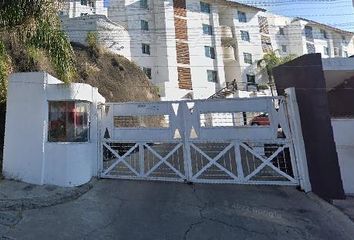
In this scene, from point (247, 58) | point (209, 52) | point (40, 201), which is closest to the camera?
point (40, 201)

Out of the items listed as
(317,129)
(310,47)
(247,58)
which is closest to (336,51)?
(310,47)

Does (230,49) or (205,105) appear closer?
(205,105)

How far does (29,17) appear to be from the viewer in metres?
7.56

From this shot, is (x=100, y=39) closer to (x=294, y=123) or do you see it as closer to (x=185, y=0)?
(x=185, y=0)

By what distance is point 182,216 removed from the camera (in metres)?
6.75

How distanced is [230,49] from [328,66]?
2989 cm

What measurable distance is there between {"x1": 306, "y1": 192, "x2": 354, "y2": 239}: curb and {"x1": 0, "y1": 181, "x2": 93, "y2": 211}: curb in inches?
231

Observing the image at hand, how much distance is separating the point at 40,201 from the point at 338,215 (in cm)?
673

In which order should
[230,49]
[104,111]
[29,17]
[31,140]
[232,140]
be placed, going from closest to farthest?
1. [29,17]
2. [31,140]
3. [232,140]
4. [104,111]
5. [230,49]

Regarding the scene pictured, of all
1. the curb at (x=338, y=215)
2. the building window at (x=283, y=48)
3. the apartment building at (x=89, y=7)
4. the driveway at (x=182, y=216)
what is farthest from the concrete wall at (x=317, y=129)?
the building window at (x=283, y=48)

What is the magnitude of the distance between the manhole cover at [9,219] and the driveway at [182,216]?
4 cm

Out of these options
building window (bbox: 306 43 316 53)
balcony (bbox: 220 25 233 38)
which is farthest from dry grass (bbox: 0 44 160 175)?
building window (bbox: 306 43 316 53)

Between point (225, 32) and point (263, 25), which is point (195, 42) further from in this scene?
point (263, 25)

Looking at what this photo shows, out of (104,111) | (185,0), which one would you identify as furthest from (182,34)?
(104,111)
